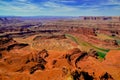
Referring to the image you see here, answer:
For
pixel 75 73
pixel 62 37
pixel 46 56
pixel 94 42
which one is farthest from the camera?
pixel 62 37

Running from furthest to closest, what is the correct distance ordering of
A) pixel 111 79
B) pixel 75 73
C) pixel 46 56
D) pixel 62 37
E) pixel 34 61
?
pixel 62 37 < pixel 46 56 < pixel 34 61 < pixel 111 79 < pixel 75 73

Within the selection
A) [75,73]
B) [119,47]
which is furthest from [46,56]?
[119,47]

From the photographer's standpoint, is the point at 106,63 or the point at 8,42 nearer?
the point at 106,63

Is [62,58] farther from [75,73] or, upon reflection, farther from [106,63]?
[75,73]

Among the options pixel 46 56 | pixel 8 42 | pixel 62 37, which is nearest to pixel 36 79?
pixel 46 56

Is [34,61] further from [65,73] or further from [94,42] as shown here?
[94,42]

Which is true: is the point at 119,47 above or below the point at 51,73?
below

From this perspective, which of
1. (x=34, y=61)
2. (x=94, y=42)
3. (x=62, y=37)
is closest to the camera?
(x=34, y=61)

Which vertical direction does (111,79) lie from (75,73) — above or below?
below

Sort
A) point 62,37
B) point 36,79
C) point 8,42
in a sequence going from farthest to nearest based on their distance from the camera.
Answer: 1. point 62,37
2. point 8,42
3. point 36,79
